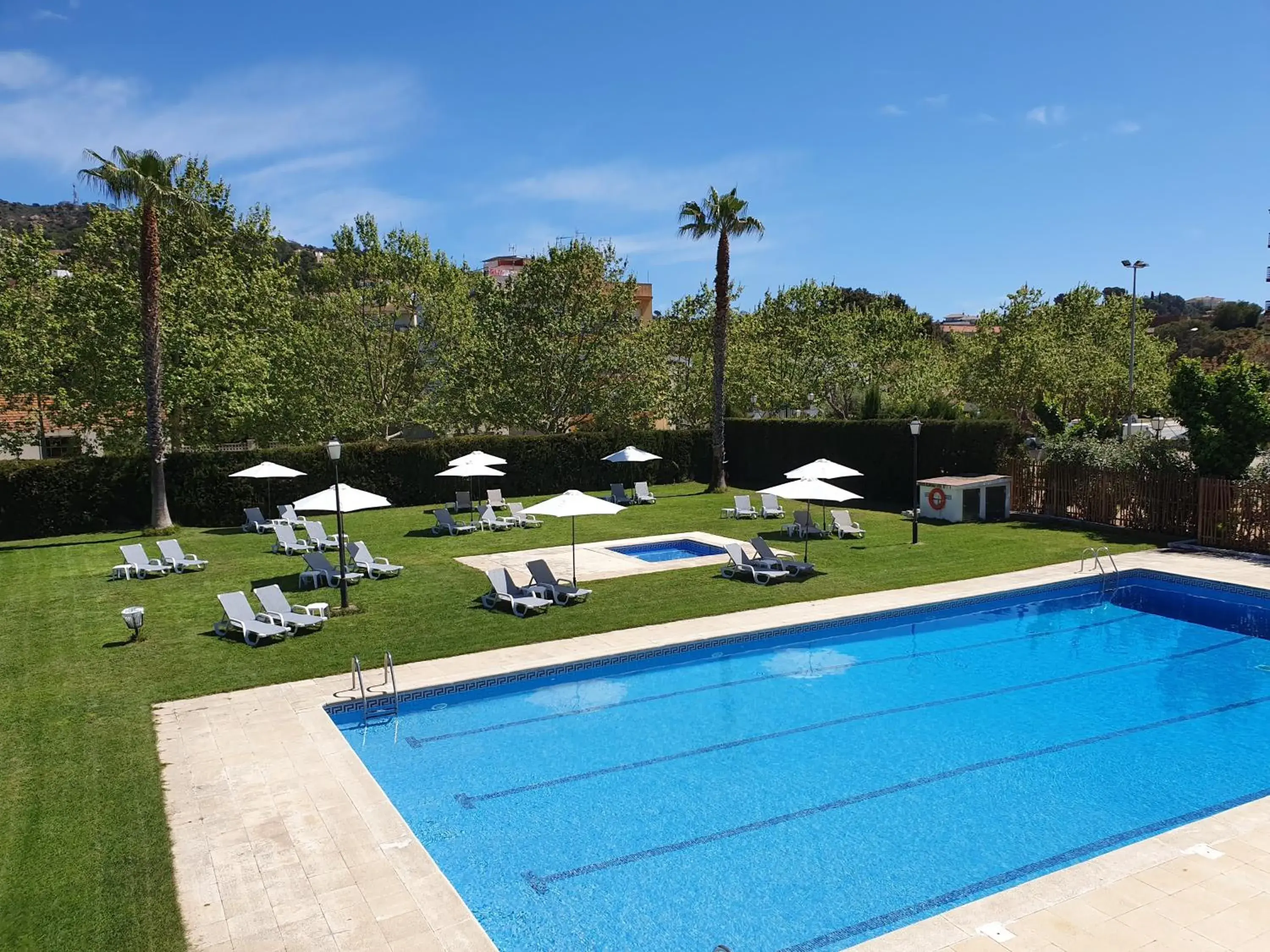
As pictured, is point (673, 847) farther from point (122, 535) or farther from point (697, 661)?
point (122, 535)

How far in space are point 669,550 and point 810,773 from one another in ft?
42.8

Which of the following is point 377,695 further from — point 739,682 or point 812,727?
point 812,727

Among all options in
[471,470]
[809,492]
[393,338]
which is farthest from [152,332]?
[809,492]

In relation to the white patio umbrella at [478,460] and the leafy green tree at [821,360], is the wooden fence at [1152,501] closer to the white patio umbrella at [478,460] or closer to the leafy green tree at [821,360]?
the leafy green tree at [821,360]

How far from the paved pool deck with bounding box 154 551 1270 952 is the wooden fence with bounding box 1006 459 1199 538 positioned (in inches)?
626

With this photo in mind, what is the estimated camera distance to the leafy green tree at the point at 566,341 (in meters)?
36.9

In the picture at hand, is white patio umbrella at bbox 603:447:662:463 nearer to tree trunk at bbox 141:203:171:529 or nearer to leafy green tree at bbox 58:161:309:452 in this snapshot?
leafy green tree at bbox 58:161:309:452

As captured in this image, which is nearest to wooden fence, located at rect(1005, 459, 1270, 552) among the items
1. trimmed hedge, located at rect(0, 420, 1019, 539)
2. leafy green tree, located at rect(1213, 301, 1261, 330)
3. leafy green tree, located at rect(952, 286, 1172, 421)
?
trimmed hedge, located at rect(0, 420, 1019, 539)

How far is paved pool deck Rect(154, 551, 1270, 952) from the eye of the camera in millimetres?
6051

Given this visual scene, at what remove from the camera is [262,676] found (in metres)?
12.2

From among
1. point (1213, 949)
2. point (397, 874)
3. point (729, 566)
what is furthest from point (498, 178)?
point (1213, 949)

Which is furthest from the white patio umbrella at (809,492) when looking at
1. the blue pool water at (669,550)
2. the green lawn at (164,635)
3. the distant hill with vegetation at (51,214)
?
the distant hill with vegetation at (51,214)

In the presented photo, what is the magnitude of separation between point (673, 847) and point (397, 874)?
8.51 feet

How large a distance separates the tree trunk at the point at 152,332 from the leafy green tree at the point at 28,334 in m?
5.58
